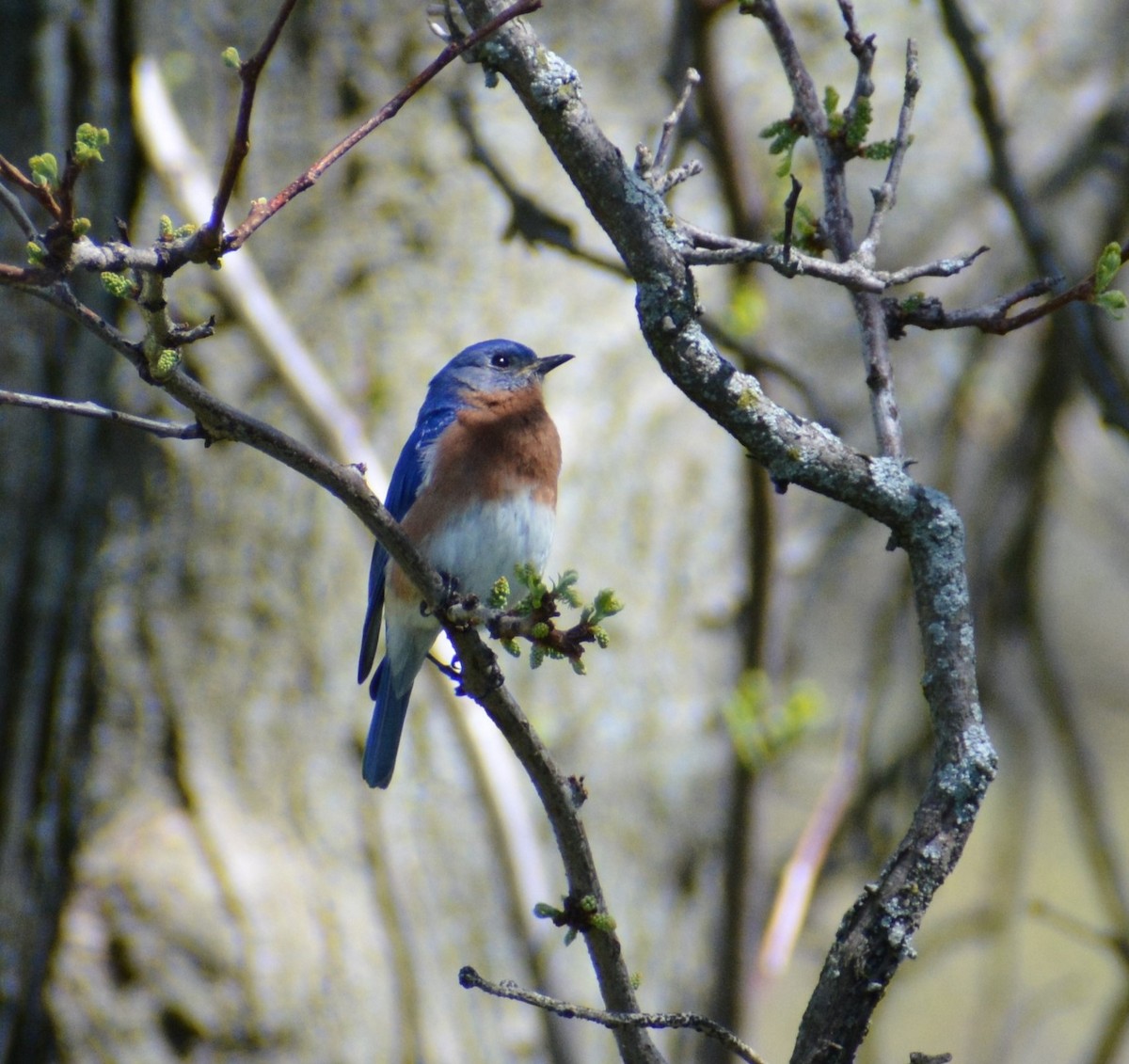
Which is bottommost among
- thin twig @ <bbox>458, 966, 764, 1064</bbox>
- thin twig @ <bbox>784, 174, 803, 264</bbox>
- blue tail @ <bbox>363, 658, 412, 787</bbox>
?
thin twig @ <bbox>458, 966, 764, 1064</bbox>

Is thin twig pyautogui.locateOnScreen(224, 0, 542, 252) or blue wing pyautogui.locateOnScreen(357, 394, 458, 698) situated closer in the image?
thin twig pyautogui.locateOnScreen(224, 0, 542, 252)

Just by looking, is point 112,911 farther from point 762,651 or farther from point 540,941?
point 762,651

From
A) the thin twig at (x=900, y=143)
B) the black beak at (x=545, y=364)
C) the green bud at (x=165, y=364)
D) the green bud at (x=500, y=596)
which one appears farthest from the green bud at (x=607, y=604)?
the black beak at (x=545, y=364)

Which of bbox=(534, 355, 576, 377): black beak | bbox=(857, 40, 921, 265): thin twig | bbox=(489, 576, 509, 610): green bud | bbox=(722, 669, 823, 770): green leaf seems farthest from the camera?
bbox=(722, 669, 823, 770): green leaf

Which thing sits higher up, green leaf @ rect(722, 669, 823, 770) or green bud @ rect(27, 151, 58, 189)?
green leaf @ rect(722, 669, 823, 770)

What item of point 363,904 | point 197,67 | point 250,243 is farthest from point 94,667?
point 197,67

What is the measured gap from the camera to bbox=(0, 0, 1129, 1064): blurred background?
13.5ft

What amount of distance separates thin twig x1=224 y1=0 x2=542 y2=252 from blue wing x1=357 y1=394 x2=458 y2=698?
1.88m

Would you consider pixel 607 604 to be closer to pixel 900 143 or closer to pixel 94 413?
pixel 94 413

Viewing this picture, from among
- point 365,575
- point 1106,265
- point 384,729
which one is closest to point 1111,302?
point 1106,265

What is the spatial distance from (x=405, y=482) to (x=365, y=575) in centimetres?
85

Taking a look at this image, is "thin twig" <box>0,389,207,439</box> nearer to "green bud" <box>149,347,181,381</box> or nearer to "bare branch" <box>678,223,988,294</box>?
"green bud" <box>149,347,181,381</box>

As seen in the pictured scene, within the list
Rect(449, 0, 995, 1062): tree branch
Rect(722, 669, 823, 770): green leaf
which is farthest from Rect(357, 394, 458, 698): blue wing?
Rect(449, 0, 995, 1062): tree branch

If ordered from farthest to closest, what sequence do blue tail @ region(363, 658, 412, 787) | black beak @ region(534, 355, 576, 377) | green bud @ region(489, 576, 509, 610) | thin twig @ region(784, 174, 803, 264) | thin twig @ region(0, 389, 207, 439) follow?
black beak @ region(534, 355, 576, 377), blue tail @ region(363, 658, 412, 787), green bud @ region(489, 576, 509, 610), thin twig @ region(784, 174, 803, 264), thin twig @ region(0, 389, 207, 439)
